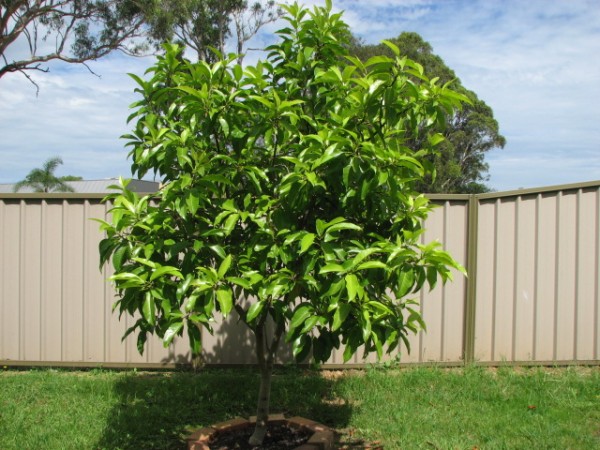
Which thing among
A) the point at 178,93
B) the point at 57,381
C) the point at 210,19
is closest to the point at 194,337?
the point at 178,93

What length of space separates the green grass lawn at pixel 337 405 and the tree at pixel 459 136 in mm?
25621

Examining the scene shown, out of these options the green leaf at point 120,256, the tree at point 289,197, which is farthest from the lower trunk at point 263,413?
the green leaf at point 120,256

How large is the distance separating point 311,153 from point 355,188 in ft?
1.09

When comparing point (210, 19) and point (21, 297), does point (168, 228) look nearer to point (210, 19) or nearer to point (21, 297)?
point (21, 297)

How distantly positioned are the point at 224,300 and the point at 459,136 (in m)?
32.8

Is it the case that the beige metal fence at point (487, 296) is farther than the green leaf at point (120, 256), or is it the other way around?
the beige metal fence at point (487, 296)

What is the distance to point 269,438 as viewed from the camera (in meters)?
3.95

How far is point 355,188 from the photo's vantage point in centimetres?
304

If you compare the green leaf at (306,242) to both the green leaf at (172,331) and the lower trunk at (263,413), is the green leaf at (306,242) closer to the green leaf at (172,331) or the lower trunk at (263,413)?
the green leaf at (172,331)

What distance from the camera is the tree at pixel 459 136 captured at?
30.4m

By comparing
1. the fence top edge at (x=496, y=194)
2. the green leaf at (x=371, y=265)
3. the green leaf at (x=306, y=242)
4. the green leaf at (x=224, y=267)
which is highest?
the fence top edge at (x=496, y=194)

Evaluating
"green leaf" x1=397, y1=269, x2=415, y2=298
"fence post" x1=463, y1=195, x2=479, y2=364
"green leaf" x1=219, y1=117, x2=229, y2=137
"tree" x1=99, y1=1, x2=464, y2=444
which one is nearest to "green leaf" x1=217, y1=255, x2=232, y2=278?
"tree" x1=99, y1=1, x2=464, y2=444

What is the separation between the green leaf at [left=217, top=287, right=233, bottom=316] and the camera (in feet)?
8.75

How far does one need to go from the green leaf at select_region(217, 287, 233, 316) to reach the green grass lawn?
6.58ft
